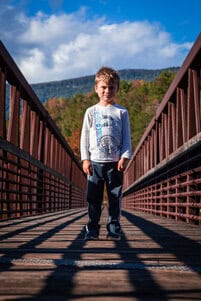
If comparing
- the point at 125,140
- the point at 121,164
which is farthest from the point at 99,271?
the point at 125,140

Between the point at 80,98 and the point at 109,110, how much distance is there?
96.4 meters

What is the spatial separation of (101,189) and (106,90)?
0.72 m

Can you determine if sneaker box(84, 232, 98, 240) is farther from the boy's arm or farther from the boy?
the boy's arm

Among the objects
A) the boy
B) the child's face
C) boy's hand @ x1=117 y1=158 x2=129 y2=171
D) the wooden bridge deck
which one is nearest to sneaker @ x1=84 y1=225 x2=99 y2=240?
the boy

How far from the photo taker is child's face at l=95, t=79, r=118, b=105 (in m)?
3.24

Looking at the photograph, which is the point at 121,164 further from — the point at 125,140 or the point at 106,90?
the point at 106,90

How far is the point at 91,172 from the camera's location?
11.0 feet

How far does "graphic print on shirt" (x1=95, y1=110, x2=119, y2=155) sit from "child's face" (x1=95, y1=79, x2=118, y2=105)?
0.12 m

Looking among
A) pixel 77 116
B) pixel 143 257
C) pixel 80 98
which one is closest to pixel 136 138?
pixel 77 116

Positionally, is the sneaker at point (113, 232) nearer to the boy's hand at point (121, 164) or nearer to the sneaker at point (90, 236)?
the sneaker at point (90, 236)

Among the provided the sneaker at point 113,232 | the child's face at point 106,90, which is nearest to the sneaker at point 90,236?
the sneaker at point 113,232

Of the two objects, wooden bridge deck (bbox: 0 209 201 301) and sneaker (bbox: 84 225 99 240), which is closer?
wooden bridge deck (bbox: 0 209 201 301)

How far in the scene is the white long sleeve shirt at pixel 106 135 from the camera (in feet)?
10.8

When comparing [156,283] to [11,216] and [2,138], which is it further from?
[11,216]
